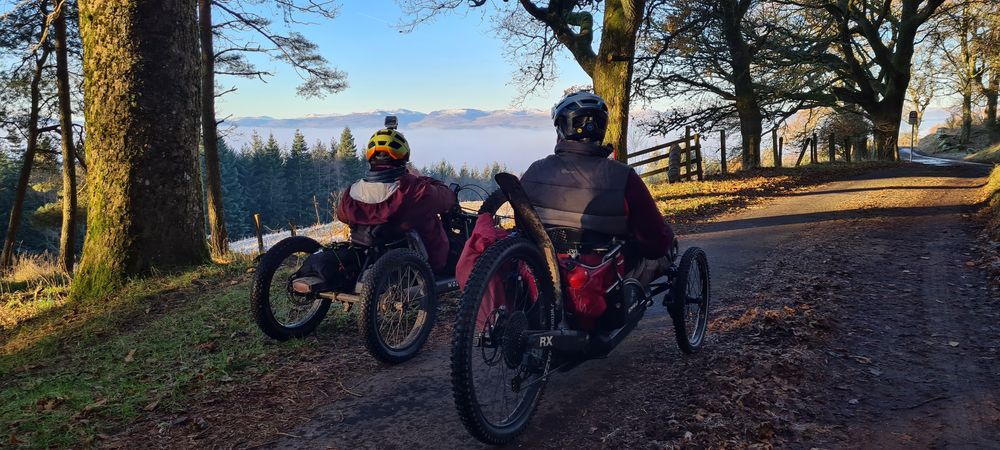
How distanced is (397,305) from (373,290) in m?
0.31

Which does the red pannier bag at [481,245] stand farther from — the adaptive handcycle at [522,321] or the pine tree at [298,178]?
the pine tree at [298,178]

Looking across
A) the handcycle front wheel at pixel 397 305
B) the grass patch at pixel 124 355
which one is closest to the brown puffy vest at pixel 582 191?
the handcycle front wheel at pixel 397 305

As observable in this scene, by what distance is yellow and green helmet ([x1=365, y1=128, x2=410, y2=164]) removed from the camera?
4.78 metres

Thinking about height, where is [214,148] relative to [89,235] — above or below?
above

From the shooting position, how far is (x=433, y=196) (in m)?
4.79

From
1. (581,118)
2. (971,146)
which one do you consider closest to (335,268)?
(581,118)

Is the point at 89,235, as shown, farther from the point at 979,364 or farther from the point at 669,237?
the point at 979,364

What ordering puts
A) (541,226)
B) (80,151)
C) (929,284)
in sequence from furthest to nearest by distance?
(80,151), (929,284), (541,226)

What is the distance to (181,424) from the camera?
3344 mm

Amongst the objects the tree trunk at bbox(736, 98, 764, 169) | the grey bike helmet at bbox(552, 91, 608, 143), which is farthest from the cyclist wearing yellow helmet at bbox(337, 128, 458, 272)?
the tree trunk at bbox(736, 98, 764, 169)

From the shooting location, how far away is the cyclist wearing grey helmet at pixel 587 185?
3402 millimetres

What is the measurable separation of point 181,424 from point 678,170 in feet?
57.5

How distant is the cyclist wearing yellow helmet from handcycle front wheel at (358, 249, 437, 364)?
459 mm

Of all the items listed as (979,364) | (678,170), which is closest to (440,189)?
(979,364)
